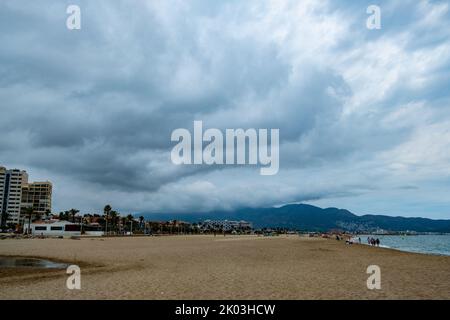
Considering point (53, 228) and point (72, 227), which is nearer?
point (53, 228)

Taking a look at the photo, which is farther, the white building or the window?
the window

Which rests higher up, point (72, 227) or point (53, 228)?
point (72, 227)

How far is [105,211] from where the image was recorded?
468ft

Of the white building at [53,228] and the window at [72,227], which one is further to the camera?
the window at [72,227]

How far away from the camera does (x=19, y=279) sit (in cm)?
1689

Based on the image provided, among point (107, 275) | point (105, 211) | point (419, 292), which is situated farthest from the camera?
point (105, 211)
